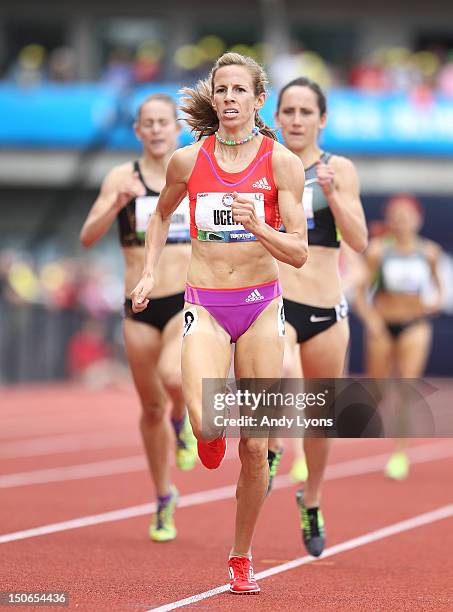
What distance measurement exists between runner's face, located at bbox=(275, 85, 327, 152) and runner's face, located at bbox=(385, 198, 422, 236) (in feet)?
15.0

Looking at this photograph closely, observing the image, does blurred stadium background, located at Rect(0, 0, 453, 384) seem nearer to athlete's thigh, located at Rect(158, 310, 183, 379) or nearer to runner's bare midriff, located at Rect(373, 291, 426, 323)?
runner's bare midriff, located at Rect(373, 291, 426, 323)

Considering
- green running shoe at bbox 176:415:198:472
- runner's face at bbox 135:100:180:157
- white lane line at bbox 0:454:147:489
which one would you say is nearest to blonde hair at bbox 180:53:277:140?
runner's face at bbox 135:100:180:157

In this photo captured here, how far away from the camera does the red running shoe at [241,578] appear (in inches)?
240

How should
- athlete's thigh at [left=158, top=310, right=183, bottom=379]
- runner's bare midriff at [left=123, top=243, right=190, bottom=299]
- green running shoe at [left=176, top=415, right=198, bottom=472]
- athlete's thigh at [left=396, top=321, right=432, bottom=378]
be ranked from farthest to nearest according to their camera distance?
athlete's thigh at [left=396, top=321, right=432, bottom=378], green running shoe at [left=176, top=415, right=198, bottom=472], runner's bare midriff at [left=123, top=243, right=190, bottom=299], athlete's thigh at [left=158, top=310, right=183, bottom=379]

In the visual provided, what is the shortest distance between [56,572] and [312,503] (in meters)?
1.51

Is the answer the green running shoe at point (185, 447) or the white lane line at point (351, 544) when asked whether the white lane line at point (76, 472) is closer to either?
the green running shoe at point (185, 447)

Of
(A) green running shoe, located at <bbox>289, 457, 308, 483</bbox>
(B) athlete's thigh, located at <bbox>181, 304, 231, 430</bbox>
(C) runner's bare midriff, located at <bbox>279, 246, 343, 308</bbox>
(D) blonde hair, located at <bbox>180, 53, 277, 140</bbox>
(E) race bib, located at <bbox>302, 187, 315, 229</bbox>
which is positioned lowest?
(A) green running shoe, located at <bbox>289, 457, 308, 483</bbox>

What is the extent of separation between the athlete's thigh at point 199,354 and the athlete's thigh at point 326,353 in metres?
1.44

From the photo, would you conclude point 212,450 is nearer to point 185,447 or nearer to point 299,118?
point 299,118

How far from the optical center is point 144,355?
7.94 metres

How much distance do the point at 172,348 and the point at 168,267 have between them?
0.53 meters

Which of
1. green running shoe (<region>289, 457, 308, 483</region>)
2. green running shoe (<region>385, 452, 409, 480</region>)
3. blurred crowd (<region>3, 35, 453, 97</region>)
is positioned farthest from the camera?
blurred crowd (<region>3, 35, 453, 97</region>)

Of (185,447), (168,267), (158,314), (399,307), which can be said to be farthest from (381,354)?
(158,314)

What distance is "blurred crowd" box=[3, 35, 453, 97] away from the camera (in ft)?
87.3
